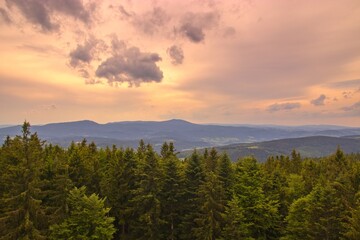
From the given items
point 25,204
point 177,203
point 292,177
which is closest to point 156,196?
point 177,203

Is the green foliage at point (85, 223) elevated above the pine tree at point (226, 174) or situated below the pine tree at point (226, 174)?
below

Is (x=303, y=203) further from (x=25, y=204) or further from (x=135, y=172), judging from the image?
(x=25, y=204)

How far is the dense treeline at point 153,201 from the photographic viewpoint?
28109 millimetres

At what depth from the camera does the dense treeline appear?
2811 cm

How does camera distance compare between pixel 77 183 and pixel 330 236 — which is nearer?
pixel 330 236

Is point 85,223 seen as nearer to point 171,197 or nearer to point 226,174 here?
point 171,197

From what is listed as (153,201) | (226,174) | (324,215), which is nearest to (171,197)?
(153,201)

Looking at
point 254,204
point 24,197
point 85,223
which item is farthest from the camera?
point 254,204

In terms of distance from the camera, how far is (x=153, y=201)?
120 feet

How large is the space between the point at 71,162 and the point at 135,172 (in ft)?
27.9

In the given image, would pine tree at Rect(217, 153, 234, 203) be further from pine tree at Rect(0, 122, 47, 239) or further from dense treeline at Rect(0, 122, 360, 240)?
pine tree at Rect(0, 122, 47, 239)

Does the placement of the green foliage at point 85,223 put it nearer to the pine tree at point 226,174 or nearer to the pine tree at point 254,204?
the pine tree at point 254,204

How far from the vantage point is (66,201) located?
105 feet

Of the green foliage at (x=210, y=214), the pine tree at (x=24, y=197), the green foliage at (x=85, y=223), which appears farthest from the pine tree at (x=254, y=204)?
the pine tree at (x=24, y=197)
